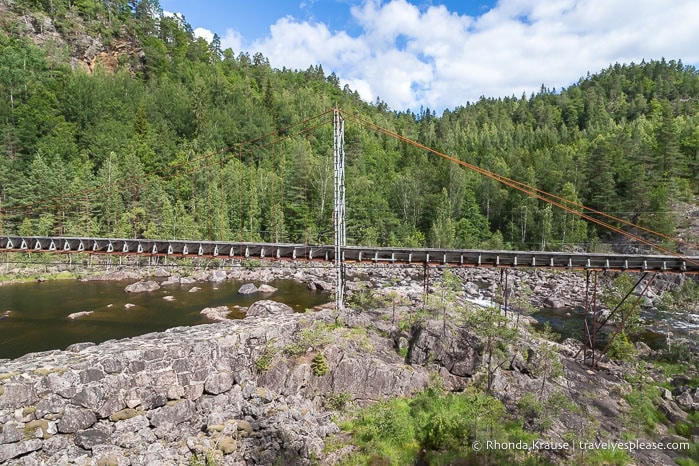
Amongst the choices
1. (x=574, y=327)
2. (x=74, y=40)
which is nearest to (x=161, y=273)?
(x=574, y=327)

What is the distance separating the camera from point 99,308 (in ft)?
106

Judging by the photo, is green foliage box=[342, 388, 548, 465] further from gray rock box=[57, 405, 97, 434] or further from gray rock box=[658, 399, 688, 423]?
gray rock box=[57, 405, 97, 434]

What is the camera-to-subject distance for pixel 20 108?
63.0 m

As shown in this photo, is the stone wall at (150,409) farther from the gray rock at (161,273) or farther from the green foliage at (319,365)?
the gray rock at (161,273)

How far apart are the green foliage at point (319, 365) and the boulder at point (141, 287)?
28572mm

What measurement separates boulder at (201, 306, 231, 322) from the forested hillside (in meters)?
19.1

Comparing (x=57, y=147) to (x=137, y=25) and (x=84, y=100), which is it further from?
(x=137, y=25)

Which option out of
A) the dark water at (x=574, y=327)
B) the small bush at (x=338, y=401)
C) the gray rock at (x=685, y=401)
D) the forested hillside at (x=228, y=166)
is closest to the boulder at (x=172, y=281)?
the forested hillside at (x=228, y=166)

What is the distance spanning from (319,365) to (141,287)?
29.4 m

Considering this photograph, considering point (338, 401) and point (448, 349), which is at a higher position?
point (448, 349)

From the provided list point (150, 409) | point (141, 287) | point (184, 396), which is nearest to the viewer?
point (150, 409)

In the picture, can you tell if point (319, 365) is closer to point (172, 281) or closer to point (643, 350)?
point (643, 350)

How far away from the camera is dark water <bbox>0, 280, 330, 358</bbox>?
84.0 ft

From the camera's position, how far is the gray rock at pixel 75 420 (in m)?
13.9
